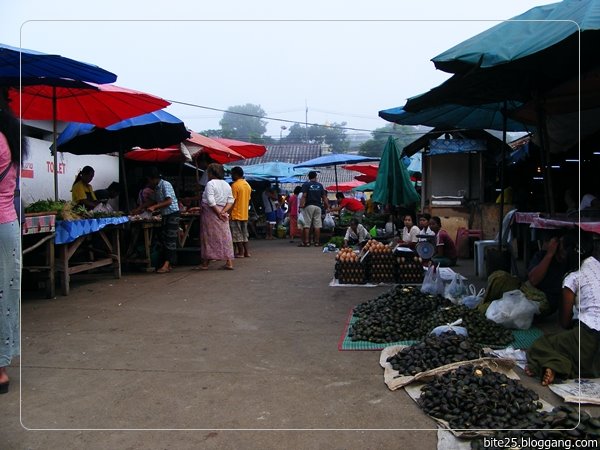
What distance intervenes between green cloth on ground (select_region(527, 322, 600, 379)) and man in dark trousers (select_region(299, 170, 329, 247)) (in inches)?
394

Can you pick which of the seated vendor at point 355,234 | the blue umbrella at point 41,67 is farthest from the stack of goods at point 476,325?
the seated vendor at point 355,234

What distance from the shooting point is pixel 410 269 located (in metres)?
7.60

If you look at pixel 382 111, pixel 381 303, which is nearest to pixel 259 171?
pixel 382 111

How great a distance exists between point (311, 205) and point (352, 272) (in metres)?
6.10

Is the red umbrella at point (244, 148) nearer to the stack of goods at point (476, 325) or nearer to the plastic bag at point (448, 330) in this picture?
the stack of goods at point (476, 325)

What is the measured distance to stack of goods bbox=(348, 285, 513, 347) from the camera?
467cm

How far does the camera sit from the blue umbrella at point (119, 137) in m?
9.77

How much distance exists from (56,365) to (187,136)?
6674 millimetres

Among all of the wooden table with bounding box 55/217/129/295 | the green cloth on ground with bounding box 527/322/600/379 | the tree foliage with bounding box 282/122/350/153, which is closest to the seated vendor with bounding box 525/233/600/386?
the green cloth on ground with bounding box 527/322/600/379

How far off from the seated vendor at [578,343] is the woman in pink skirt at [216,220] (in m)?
6.03

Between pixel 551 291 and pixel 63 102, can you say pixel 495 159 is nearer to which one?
pixel 551 291

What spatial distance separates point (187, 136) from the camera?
1016cm

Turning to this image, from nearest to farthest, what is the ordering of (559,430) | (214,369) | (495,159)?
(559,430) < (214,369) < (495,159)

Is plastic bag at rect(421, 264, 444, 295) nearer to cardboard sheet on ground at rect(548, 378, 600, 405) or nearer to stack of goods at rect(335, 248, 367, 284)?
stack of goods at rect(335, 248, 367, 284)
